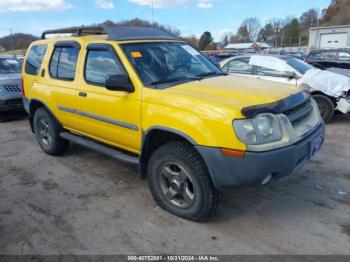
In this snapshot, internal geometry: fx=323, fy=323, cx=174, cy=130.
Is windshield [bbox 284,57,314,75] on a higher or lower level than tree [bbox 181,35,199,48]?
lower

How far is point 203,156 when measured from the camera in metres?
2.97

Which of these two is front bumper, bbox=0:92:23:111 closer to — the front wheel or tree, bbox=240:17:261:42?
the front wheel

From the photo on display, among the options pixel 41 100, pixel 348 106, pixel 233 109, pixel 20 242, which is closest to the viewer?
pixel 233 109

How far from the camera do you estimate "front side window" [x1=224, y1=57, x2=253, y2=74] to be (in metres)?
8.22

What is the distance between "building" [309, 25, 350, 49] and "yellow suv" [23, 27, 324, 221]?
48.4m

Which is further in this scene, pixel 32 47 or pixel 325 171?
pixel 32 47

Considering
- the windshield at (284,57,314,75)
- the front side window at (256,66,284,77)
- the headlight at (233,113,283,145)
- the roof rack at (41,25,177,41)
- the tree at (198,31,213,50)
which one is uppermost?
the tree at (198,31,213,50)

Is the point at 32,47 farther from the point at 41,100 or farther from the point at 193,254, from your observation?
the point at 193,254

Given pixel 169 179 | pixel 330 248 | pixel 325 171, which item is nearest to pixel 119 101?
pixel 169 179

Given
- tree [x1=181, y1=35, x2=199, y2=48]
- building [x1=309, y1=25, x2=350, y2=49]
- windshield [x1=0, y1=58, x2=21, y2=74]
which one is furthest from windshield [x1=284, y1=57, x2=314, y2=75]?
A: building [x1=309, y1=25, x2=350, y2=49]

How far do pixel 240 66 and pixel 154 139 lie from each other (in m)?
5.49

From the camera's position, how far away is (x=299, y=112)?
339cm

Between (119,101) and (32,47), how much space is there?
2.89m

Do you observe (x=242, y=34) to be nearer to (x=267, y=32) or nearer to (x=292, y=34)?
(x=267, y=32)
